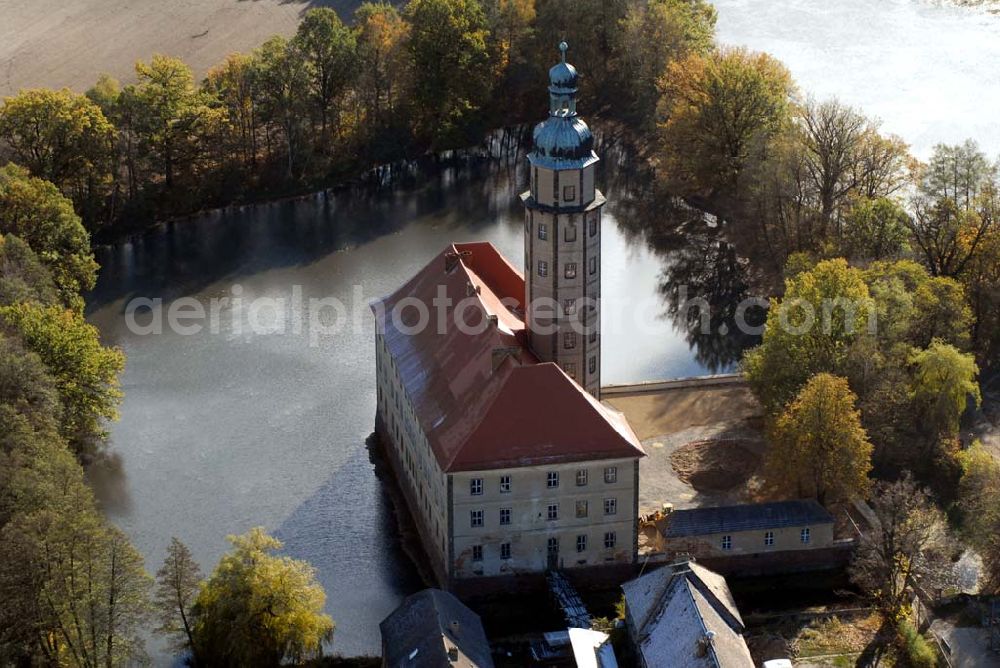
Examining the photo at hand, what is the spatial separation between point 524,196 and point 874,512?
27381 mm

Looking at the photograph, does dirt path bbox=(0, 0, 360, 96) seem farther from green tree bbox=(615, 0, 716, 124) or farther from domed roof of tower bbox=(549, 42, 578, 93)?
domed roof of tower bbox=(549, 42, 578, 93)

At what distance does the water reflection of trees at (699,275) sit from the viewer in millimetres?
122688

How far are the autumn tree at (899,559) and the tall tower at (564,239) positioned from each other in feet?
61.7

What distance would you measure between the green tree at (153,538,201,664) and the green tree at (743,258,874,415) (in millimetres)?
37734

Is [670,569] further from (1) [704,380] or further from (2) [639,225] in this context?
(2) [639,225]

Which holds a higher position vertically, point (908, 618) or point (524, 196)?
point (524, 196)

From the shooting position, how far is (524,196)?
298 ft

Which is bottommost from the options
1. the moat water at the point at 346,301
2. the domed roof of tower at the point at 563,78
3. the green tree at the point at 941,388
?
the moat water at the point at 346,301

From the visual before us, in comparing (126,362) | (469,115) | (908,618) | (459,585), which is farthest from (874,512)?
(469,115)

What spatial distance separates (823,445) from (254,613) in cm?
3348

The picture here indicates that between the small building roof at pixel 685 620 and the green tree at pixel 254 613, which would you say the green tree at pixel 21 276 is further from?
the small building roof at pixel 685 620

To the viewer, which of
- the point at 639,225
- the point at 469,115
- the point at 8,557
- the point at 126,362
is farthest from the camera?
the point at 469,115

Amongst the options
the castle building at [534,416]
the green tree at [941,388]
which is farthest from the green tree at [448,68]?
the green tree at [941,388]

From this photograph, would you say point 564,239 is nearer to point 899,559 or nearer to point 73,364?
point 899,559
